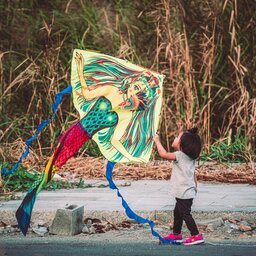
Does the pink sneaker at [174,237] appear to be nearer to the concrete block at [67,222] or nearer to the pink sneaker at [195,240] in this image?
the pink sneaker at [195,240]

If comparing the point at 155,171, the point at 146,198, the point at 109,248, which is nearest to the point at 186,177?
the point at 109,248

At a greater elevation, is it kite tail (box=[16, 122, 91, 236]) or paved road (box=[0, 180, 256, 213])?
kite tail (box=[16, 122, 91, 236])

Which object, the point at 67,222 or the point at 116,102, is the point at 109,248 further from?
the point at 116,102

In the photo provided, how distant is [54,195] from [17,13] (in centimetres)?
564

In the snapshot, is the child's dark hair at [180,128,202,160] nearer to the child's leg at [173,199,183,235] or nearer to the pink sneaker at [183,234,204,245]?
the child's leg at [173,199,183,235]

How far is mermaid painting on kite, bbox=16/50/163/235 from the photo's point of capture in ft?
20.8

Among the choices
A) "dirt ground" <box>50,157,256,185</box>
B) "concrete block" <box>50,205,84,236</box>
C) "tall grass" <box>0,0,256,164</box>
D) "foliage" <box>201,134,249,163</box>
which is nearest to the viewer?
"concrete block" <box>50,205,84,236</box>

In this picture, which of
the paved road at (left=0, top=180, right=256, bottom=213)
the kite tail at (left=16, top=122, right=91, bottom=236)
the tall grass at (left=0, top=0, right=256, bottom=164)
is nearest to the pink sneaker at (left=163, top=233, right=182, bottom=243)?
the paved road at (left=0, top=180, right=256, bottom=213)

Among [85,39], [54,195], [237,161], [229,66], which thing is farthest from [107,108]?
[85,39]

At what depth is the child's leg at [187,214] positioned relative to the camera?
7.30 metres

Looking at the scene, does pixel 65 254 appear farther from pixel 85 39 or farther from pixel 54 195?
pixel 85 39

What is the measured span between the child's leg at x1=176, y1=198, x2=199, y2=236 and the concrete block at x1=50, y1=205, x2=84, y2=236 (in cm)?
99

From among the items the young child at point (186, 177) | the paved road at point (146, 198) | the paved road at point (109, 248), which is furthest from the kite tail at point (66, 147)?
the paved road at point (146, 198)

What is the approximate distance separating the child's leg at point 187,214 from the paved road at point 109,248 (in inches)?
6.1
